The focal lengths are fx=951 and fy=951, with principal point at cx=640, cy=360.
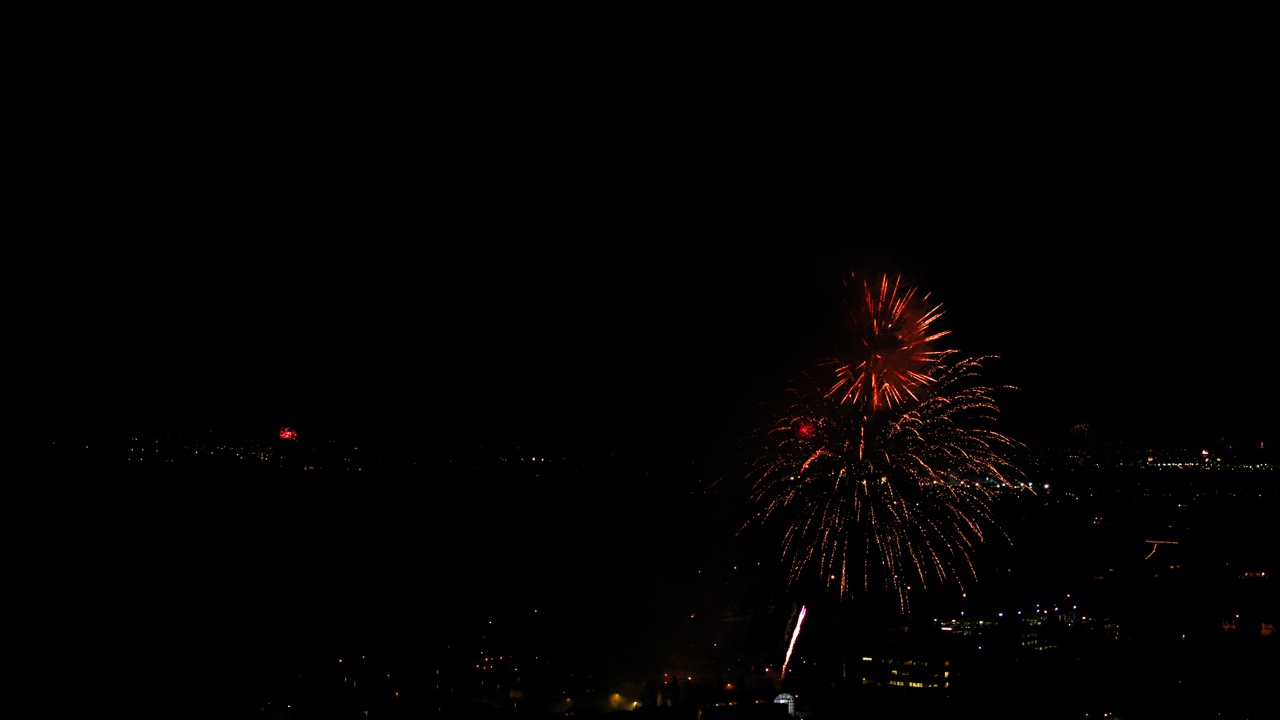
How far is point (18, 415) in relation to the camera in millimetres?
17891

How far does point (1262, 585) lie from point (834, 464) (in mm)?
16677

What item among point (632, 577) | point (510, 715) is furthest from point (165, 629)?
point (632, 577)

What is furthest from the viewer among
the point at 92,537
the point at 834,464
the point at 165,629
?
the point at 92,537

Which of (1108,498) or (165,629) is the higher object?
(1108,498)

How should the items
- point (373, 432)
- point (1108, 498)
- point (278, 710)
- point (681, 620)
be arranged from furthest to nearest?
point (1108, 498), point (373, 432), point (681, 620), point (278, 710)

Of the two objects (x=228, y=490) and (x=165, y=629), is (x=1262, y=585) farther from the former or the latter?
(x=228, y=490)

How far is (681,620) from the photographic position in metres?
20.4

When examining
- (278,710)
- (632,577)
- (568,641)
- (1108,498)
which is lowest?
(278,710)

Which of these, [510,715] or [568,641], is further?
[568,641]

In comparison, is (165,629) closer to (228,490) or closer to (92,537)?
(92,537)

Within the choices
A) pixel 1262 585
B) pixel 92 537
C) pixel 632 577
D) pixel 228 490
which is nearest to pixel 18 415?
pixel 92 537

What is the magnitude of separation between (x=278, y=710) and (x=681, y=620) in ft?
29.0

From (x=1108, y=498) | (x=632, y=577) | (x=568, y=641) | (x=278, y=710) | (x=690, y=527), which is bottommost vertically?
(x=278, y=710)

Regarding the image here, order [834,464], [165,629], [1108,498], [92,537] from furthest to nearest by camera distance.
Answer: [1108,498] < [92,537] < [165,629] < [834,464]
